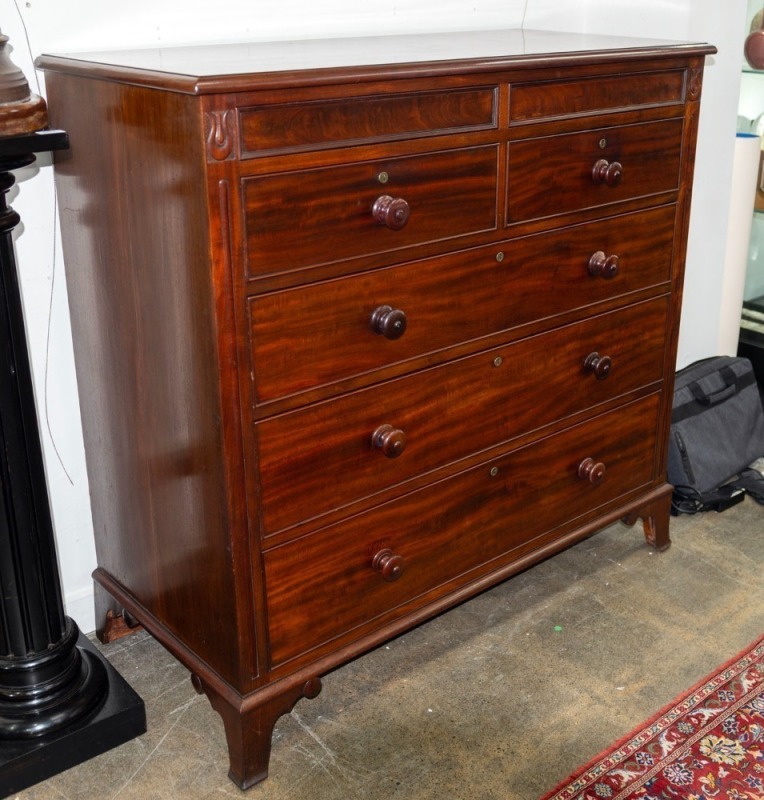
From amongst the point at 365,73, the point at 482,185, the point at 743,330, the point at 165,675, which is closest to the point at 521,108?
the point at 482,185

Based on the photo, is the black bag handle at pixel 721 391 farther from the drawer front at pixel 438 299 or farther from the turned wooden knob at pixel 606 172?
the turned wooden knob at pixel 606 172

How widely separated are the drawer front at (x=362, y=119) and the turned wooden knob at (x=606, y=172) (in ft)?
1.04

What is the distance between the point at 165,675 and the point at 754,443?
5.98 ft

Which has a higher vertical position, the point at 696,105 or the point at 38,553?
the point at 696,105

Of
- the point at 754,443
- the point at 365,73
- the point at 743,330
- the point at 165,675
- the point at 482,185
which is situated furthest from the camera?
the point at 743,330

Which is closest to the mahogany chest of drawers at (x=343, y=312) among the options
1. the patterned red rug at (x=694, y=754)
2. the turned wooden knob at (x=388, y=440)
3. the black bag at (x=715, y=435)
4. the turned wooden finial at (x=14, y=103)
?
the turned wooden knob at (x=388, y=440)

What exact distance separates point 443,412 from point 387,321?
0.29 m

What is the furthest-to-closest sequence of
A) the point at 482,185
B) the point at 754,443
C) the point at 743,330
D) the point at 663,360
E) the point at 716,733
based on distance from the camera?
the point at 743,330, the point at 754,443, the point at 663,360, the point at 716,733, the point at 482,185

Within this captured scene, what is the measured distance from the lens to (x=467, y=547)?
2197 mm

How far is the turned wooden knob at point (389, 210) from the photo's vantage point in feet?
5.69

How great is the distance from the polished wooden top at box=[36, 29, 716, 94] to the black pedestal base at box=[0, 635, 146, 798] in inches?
46.6

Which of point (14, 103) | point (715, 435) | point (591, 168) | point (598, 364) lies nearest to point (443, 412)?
point (598, 364)

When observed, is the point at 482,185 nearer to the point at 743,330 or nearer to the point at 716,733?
the point at 716,733

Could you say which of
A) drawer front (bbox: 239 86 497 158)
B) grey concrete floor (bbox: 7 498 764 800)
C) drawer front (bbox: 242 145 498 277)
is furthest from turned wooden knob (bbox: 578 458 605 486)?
drawer front (bbox: 239 86 497 158)
